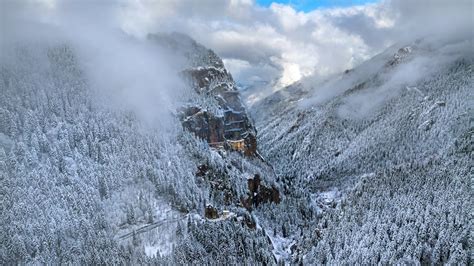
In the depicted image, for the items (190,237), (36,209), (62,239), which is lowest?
(190,237)

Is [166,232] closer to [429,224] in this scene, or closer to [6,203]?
[6,203]

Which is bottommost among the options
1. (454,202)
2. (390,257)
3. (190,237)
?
(390,257)

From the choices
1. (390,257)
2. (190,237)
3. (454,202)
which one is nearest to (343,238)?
(390,257)

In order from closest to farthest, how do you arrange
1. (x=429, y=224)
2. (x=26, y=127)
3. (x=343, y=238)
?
(x=26, y=127)
(x=429, y=224)
(x=343, y=238)

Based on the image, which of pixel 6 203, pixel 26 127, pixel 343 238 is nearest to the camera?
pixel 6 203

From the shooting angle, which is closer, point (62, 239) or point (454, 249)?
point (62, 239)

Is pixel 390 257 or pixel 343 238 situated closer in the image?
pixel 390 257

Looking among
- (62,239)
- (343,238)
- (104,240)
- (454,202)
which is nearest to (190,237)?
(104,240)

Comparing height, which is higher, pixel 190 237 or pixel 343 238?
pixel 190 237

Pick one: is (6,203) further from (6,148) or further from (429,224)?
(429,224)
